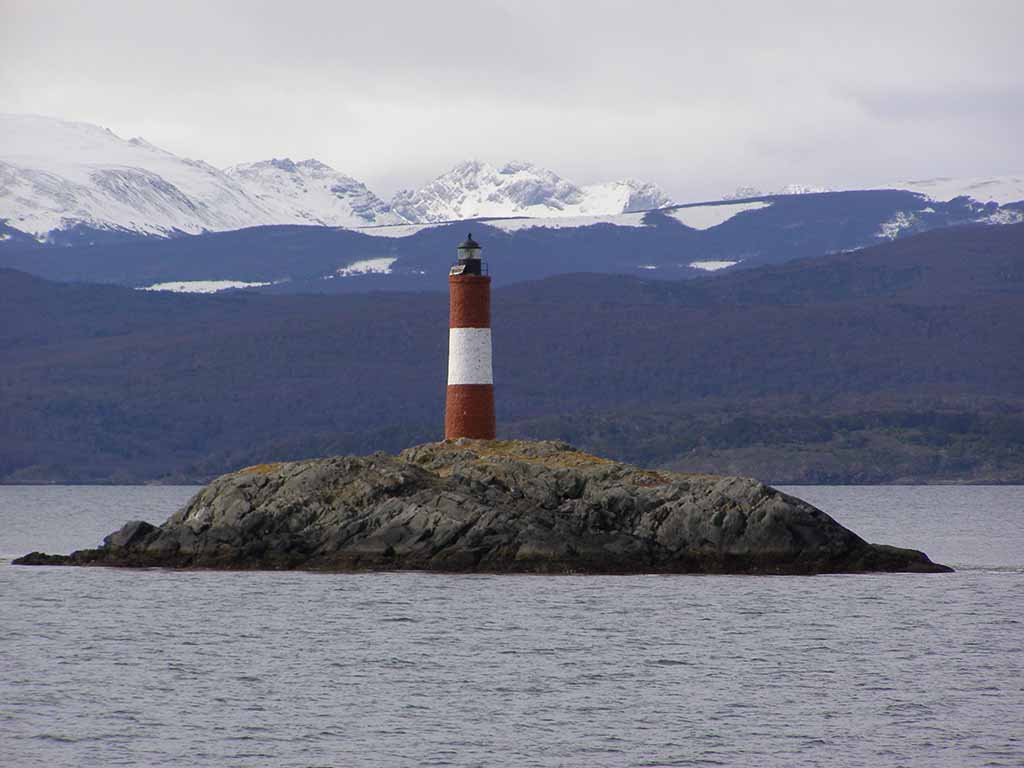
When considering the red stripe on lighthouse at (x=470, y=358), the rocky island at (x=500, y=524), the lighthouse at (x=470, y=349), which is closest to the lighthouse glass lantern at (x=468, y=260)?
the lighthouse at (x=470, y=349)

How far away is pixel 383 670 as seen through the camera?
51781mm

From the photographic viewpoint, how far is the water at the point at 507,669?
4112 centimetres

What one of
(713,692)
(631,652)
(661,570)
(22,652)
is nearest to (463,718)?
(713,692)

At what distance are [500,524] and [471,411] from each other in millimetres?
11491

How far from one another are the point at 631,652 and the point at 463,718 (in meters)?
11.2

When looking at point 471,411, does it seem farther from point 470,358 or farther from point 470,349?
point 470,349

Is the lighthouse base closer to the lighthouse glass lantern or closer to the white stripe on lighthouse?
the white stripe on lighthouse

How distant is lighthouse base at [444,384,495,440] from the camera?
79.6m

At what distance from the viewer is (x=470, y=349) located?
259 ft

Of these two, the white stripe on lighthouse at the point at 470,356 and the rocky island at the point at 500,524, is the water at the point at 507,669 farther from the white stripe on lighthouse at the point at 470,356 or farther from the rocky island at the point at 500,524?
the white stripe on lighthouse at the point at 470,356

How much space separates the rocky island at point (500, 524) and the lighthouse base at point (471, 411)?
5569 millimetres

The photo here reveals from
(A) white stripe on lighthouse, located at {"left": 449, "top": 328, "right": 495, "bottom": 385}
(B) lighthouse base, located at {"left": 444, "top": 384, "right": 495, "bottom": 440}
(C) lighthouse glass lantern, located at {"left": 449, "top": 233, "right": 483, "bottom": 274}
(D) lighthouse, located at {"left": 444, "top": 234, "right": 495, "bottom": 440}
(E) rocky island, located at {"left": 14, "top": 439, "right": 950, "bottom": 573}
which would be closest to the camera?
(E) rocky island, located at {"left": 14, "top": 439, "right": 950, "bottom": 573}

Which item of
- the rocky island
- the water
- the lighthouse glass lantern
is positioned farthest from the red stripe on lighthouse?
the water

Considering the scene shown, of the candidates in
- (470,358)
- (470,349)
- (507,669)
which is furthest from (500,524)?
(507,669)
